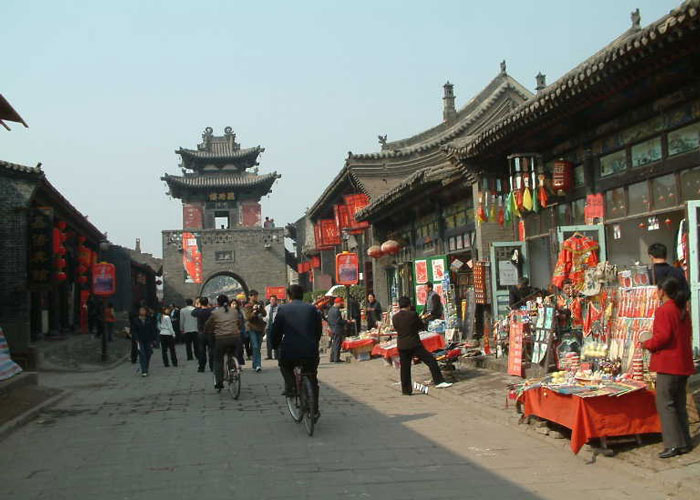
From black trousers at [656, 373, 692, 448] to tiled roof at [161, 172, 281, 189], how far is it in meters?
46.4

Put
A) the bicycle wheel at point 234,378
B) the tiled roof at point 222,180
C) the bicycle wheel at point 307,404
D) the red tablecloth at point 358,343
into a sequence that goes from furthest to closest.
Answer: the tiled roof at point 222,180 → the red tablecloth at point 358,343 → the bicycle wheel at point 234,378 → the bicycle wheel at point 307,404

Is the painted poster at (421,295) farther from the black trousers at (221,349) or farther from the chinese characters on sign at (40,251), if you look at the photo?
the chinese characters on sign at (40,251)

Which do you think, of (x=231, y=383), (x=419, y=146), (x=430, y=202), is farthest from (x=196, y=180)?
(x=231, y=383)

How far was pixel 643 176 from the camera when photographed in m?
9.39

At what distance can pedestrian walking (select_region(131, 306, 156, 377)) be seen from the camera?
46.0 ft

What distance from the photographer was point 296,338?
7.80m

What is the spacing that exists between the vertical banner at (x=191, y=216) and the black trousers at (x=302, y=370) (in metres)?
45.0

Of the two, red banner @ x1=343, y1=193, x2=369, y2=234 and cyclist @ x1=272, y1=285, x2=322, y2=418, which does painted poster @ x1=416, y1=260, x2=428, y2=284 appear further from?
cyclist @ x1=272, y1=285, x2=322, y2=418

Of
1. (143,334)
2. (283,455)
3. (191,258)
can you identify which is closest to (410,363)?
(283,455)

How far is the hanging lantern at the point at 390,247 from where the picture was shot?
20891 mm

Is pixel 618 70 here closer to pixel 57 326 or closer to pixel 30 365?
pixel 30 365

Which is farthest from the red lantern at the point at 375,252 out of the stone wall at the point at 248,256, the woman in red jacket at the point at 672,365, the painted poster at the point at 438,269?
the stone wall at the point at 248,256

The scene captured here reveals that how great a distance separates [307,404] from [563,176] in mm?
5676

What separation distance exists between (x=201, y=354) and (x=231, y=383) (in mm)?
4542
